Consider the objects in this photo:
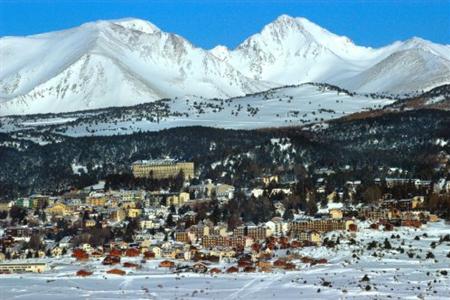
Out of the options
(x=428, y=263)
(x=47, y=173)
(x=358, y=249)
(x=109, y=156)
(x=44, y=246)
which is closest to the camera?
(x=428, y=263)

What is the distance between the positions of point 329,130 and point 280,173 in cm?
4161

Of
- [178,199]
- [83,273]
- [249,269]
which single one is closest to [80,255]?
[83,273]

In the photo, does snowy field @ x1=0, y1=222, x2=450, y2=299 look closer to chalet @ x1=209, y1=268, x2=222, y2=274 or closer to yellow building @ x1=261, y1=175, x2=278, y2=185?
chalet @ x1=209, y1=268, x2=222, y2=274

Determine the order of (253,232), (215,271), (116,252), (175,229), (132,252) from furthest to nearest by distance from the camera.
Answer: (175,229), (253,232), (116,252), (132,252), (215,271)

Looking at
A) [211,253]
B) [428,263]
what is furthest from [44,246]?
[428,263]

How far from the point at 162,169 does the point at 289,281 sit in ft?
200

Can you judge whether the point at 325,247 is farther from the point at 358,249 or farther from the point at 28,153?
the point at 28,153

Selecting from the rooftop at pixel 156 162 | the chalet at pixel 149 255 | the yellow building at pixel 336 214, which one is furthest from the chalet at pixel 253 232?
the rooftop at pixel 156 162

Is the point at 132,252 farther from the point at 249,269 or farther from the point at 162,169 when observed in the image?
the point at 162,169

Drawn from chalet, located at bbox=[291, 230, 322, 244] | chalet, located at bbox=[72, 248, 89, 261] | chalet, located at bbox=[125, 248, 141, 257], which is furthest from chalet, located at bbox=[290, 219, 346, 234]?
chalet, located at bbox=[72, 248, 89, 261]

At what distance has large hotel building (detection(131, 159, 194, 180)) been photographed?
11597 centimetres

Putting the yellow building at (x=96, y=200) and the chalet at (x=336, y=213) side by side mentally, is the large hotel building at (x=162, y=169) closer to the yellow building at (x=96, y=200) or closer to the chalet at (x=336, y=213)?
the yellow building at (x=96, y=200)

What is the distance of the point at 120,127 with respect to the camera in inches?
7062

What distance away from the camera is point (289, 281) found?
58875 millimetres
